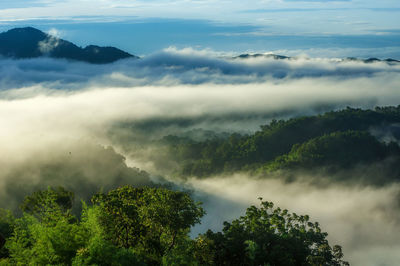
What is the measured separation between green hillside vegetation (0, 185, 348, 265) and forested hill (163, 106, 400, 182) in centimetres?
7631

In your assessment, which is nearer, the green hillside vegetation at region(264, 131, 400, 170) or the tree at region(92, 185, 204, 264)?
the tree at region(92, 185, 204, 264)

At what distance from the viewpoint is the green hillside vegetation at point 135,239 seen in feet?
54.4

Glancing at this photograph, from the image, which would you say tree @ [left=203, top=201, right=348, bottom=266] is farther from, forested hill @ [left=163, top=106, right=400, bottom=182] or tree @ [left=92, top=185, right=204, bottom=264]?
forested hill @ [left=163, top=106, right=400, bottom=182]

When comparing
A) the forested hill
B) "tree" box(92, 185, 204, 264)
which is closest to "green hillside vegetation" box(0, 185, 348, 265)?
"tree" box(92, 185, 204, 264)

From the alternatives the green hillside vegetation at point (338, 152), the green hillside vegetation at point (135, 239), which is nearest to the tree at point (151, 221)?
the green hillside vegetation at point (135, 239)

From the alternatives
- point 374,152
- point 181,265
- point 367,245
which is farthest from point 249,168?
point 181,265

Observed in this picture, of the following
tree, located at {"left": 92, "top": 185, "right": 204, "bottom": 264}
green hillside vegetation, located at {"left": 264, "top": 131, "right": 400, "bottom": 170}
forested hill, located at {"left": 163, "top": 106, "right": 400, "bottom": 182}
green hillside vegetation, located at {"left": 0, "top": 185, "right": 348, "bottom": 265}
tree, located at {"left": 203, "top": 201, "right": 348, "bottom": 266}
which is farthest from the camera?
forested hill, located at {"left": 163, "top": 106, "right": 400, "bottom": 182}

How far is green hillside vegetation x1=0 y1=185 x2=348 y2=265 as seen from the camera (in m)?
16.6

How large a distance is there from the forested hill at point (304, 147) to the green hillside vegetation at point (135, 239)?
76.3 metres

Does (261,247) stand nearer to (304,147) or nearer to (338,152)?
(304,147)

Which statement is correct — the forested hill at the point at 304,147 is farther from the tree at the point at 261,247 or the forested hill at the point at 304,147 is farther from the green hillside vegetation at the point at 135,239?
the green hillside vegetation at the point at 135,239

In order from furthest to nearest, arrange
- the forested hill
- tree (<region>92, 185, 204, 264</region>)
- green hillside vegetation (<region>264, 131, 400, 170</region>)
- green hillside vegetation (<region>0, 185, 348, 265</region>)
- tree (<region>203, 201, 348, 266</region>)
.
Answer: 1. the forested hill
2. green hillside vegetation (<region>264, 131, 400, 170</region>)
3. tree (<region>203, 201, 348, 266</region>)
4. tree (<region>92, 185, 204, 264</region>)
5. green hillside vegetation (<region>0, 185, 348, 265</region>)

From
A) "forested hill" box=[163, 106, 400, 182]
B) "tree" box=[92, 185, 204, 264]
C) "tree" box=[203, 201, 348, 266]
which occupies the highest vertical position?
"tree" box=[92, 185, 204, 264]

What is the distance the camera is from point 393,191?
90.6 meters
